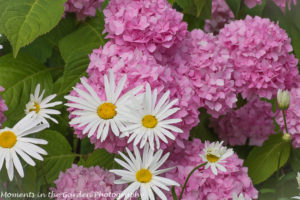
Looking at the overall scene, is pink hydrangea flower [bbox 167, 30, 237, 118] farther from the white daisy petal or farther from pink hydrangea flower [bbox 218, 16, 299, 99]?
the white daisy petal

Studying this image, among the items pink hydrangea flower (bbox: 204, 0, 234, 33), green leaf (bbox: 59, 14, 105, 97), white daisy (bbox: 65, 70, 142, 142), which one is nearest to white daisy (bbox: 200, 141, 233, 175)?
white daisy (bbox: 65, 70, 142, 142)

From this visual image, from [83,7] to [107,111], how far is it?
266 mm

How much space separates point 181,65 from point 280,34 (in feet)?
0.55

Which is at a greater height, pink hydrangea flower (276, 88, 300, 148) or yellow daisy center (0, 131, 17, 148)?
pink hydrangea flower (276, 88, 300, 148)

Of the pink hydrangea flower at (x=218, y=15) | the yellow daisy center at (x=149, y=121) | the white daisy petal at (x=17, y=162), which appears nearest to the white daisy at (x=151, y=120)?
the yellow daisy center at (x=149, y=121)

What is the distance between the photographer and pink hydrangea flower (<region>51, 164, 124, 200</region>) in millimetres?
648

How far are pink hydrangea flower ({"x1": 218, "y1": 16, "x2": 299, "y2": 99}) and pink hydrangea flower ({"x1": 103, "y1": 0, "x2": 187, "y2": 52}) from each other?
103mm

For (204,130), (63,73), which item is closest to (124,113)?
(63,73)

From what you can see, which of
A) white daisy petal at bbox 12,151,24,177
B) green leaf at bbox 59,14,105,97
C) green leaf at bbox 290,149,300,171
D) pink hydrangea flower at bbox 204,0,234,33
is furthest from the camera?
pink hydrangea flower at bbox 204,0,234,33

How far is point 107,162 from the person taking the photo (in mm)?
722

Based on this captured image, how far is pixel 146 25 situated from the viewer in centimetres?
65

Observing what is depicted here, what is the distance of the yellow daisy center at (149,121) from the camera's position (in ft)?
1.87

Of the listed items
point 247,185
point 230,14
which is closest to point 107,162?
point 247,185

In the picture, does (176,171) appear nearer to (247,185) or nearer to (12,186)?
(247,185)
